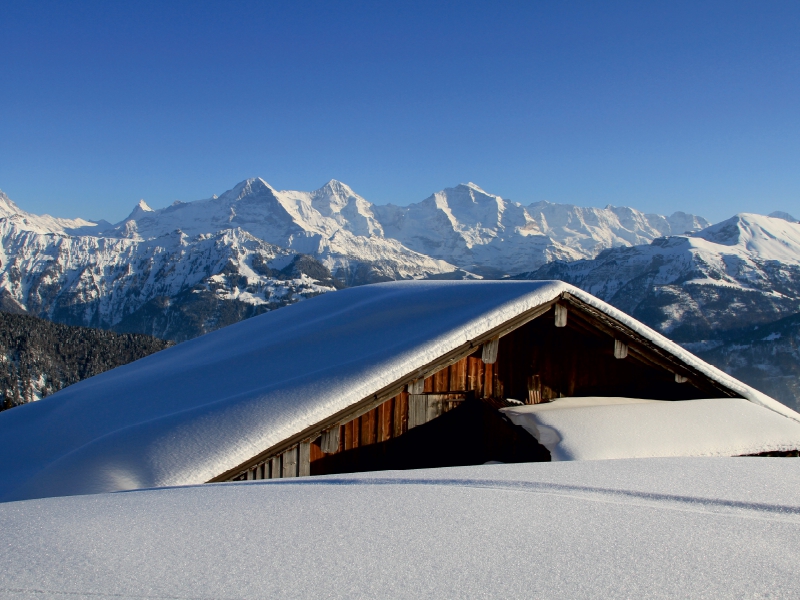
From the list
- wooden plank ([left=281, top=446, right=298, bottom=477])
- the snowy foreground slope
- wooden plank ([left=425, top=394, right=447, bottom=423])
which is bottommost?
wooden plank ([left=281, top=446, right=298, bottom=477])

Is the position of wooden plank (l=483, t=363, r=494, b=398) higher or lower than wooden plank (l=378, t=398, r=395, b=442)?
higher

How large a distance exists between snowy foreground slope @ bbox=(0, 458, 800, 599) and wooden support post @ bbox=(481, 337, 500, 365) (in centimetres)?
334

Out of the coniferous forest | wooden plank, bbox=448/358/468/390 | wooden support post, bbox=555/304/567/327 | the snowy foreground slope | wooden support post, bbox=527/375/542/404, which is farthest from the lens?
the coniferous forest

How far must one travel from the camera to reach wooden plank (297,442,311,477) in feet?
22.8

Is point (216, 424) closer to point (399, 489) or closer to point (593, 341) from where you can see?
point (399, 489)

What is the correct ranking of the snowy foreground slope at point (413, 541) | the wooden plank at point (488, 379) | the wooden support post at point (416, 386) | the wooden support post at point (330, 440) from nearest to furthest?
the snowy foreground slope at point (413, 541), the wooden support post at point (330, 440), the wooden support post at point (416, 386), the wooden plank at point (488, 379)

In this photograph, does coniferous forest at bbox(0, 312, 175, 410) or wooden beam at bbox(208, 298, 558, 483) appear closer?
wooden beam at bbox(208, 298, 558, 483)

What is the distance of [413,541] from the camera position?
3176 millimetres

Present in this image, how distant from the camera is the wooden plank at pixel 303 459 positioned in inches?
274

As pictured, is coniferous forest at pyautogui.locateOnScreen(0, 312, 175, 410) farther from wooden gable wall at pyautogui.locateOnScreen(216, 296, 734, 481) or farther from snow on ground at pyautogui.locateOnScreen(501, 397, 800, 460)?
snow on ground at pyautogui.locateOnScreen(501, 397, 800, 460)

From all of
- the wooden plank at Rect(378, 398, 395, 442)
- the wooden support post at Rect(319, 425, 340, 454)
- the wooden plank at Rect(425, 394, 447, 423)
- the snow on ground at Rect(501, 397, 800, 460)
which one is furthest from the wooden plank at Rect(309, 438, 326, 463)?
the snow on ground at Rect(501, 397, 800, 460)

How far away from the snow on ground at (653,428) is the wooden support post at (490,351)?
0.72 m

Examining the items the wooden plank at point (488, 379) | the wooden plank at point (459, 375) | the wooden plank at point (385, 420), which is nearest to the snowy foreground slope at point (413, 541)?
the wooden plank at point (385, 420)

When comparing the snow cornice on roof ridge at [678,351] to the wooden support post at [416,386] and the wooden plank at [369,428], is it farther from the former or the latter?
the wooden plank at [369,428]
